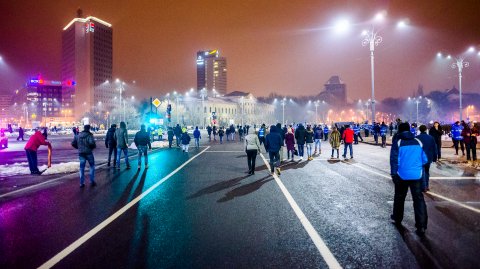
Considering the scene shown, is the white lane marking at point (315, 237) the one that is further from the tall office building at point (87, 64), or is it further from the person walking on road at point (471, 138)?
the tall office building at point (87, 64)

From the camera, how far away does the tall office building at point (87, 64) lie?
166 m

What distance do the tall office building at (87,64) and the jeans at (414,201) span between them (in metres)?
168

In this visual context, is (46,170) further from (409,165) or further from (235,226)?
(409,165)

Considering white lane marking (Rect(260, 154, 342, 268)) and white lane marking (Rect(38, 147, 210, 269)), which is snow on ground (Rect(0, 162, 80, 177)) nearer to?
white lane marking (Rect(38, 147, 210, 269))

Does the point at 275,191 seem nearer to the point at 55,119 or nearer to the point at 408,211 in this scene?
the point at 408,211

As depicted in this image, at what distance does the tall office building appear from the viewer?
546 feet

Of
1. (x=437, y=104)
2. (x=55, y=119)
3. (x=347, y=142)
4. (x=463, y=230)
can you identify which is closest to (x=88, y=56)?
(x=55, y=119)

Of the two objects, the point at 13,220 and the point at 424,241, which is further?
the point at 13,220

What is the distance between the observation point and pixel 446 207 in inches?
298

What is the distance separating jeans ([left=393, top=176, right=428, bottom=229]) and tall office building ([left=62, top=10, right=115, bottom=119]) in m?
168

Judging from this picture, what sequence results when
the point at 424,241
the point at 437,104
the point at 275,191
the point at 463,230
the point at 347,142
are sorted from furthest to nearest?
the point at 437,104, the point at 347,142, the point at 275,191, the point at 463,230, the point at 424,241

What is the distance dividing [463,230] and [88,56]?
179867mm

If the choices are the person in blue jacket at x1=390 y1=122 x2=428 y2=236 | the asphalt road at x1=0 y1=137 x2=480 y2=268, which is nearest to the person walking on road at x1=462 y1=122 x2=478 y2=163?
the asphalt road at x1=0 y1=137 x2=480 y2=268

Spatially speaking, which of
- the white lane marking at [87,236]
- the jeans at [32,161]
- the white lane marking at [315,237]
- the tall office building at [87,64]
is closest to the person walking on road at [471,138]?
the white lane marking at [315,237]
